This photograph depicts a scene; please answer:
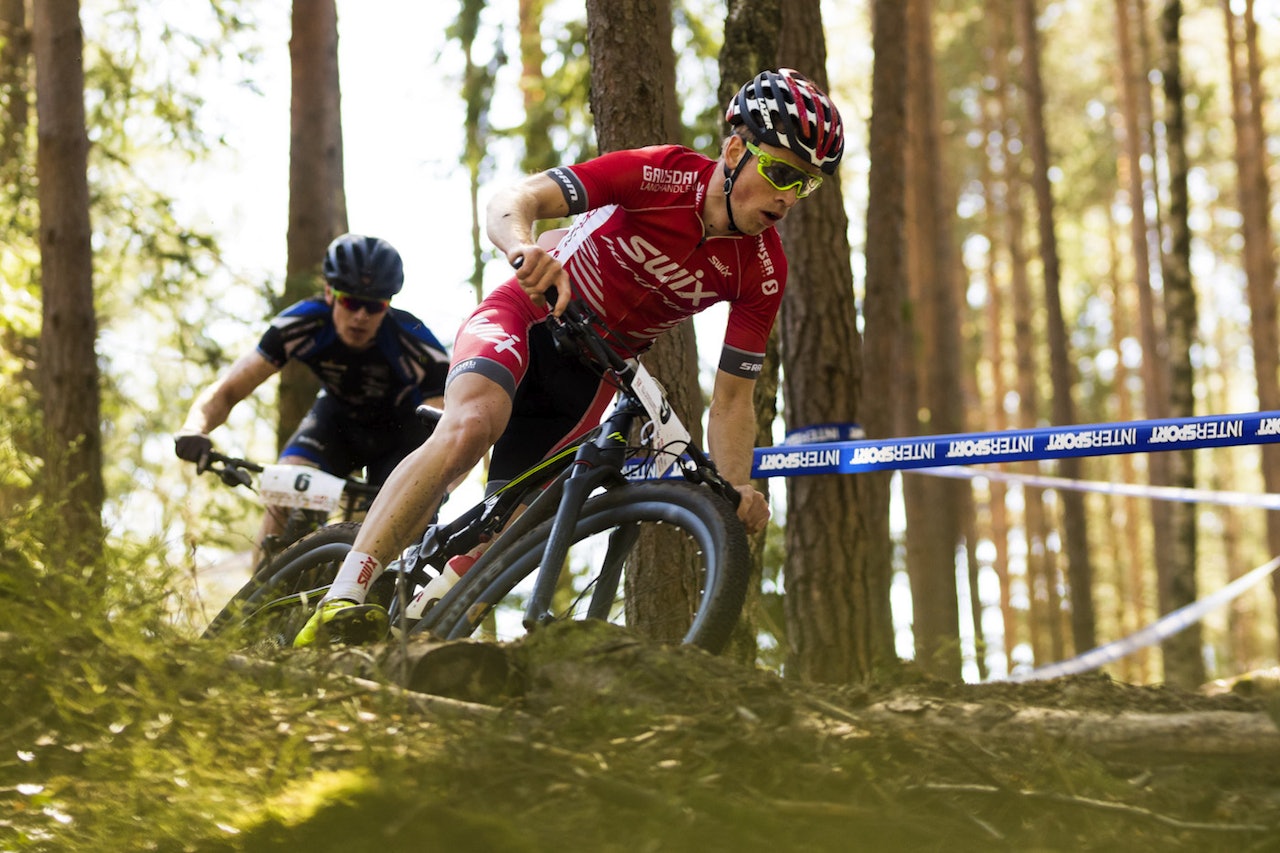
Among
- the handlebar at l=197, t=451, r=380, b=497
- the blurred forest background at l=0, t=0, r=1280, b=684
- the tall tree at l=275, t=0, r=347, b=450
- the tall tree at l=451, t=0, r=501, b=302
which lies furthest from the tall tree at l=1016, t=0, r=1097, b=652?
the handlebar at l=197, t=451, r=380, b=497

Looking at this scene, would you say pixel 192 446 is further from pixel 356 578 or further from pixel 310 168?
pixel 310 168

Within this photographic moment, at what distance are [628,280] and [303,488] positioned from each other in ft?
8.13

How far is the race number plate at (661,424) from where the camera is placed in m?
4.17

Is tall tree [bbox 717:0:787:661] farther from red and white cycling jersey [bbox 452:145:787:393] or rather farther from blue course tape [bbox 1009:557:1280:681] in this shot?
blue course tape [bbox 1009:557:1280:681]

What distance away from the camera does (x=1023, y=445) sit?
206 inches

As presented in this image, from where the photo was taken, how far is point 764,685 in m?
3.12

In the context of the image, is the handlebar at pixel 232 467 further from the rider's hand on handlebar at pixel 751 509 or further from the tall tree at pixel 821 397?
the tall tree at pixel 821 397

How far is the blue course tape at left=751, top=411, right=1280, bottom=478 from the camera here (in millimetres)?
4836

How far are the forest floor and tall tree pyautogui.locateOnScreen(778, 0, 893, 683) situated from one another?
4.39m

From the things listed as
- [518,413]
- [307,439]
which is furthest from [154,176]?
[518,413]

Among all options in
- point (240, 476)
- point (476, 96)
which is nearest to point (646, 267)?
point (240, 476)

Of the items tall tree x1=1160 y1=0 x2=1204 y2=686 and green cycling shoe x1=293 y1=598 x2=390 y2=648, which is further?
tall tree x1=1160 y1=0 x2=1204 y2=686

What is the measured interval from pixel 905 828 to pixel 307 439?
4815 millimetres

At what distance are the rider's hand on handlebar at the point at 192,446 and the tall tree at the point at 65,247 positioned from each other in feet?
9.66
